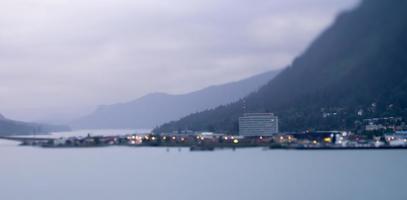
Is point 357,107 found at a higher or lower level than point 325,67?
lower

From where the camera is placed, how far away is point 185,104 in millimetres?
85250

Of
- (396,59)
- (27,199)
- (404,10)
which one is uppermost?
(404,10)

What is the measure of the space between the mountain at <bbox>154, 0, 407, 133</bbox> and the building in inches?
95.0

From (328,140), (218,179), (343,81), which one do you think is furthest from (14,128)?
(218,179)

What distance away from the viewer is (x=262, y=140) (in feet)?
103

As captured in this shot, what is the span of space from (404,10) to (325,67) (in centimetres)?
707

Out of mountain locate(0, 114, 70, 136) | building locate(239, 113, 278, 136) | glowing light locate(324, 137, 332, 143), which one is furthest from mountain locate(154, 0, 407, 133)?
mountain locate(0, 114, 70, 136)

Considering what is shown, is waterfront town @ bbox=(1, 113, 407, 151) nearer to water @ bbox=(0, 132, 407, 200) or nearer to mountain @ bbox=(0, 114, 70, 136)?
water @ bbox=(0, 132, 407, 200)

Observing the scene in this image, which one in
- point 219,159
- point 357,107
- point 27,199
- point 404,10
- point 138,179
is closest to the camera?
point 27,199

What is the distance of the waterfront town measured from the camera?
86.7 feet

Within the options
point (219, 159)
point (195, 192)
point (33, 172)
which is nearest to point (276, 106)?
point (219, 159)

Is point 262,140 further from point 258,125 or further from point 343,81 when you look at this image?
point 343,81

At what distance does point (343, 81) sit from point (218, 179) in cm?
3502

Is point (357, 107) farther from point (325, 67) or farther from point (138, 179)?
point (138, 179)
